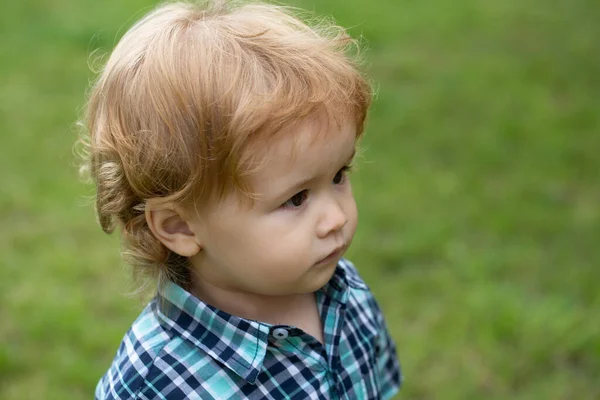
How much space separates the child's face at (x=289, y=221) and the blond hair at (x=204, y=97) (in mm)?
39

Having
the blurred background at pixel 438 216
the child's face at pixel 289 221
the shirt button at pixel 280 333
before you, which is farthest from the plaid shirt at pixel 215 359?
the blurred background at pixel 438 216

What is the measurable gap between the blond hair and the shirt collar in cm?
22

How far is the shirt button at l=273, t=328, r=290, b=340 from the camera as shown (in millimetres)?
1685

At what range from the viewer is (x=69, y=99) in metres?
5.23

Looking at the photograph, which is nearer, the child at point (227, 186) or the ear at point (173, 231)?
the child at point (227, 186)

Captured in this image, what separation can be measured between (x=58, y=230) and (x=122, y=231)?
7.34ft

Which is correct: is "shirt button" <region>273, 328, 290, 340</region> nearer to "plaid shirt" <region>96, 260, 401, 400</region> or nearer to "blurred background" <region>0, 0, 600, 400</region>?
"plaid shirt" <region>96, 260, 401, 400</region>

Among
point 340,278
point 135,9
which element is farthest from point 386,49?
point 340,278

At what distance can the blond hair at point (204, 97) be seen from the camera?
1523mm

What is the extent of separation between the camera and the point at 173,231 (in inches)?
66.5

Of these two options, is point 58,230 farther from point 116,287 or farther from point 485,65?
point 485,65

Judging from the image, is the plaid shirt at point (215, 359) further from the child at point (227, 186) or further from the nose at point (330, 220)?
the nose at point (330, 220)

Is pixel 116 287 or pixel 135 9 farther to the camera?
pixel 135 9

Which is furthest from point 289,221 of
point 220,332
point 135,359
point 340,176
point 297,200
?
point 135,359
